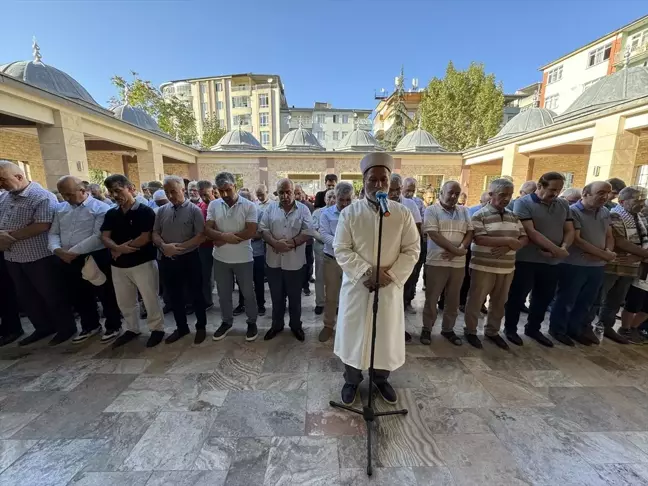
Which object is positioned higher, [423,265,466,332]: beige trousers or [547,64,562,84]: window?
[547,64,562,84]: window

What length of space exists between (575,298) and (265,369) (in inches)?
162

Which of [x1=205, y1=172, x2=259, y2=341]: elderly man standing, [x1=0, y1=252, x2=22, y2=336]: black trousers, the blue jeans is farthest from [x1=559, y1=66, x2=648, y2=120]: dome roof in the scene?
[x1=0, y1=252, x2=22, y2=336]: black trousers

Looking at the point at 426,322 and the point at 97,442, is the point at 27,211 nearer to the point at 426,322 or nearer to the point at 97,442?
the point at 97,442

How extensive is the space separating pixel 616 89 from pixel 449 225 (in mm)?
15688

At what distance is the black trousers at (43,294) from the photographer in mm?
3676

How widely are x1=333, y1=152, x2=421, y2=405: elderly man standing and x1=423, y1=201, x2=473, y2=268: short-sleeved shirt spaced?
4.09 ft

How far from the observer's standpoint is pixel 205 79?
4384cm

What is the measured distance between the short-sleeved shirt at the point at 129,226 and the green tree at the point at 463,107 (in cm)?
2649

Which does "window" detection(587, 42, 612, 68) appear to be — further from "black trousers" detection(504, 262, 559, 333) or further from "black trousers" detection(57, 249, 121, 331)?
"black trousers" detection(57, 249, 121, 331)

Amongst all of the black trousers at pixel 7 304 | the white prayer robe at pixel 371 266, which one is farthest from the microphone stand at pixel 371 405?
the black trousers at pixel 7 304

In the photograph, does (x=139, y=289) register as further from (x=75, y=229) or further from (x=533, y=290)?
(x=533, y=290)

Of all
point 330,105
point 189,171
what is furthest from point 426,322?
point 330,105

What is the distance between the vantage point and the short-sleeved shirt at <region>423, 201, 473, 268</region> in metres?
3.66

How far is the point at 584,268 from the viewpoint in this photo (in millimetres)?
3738
